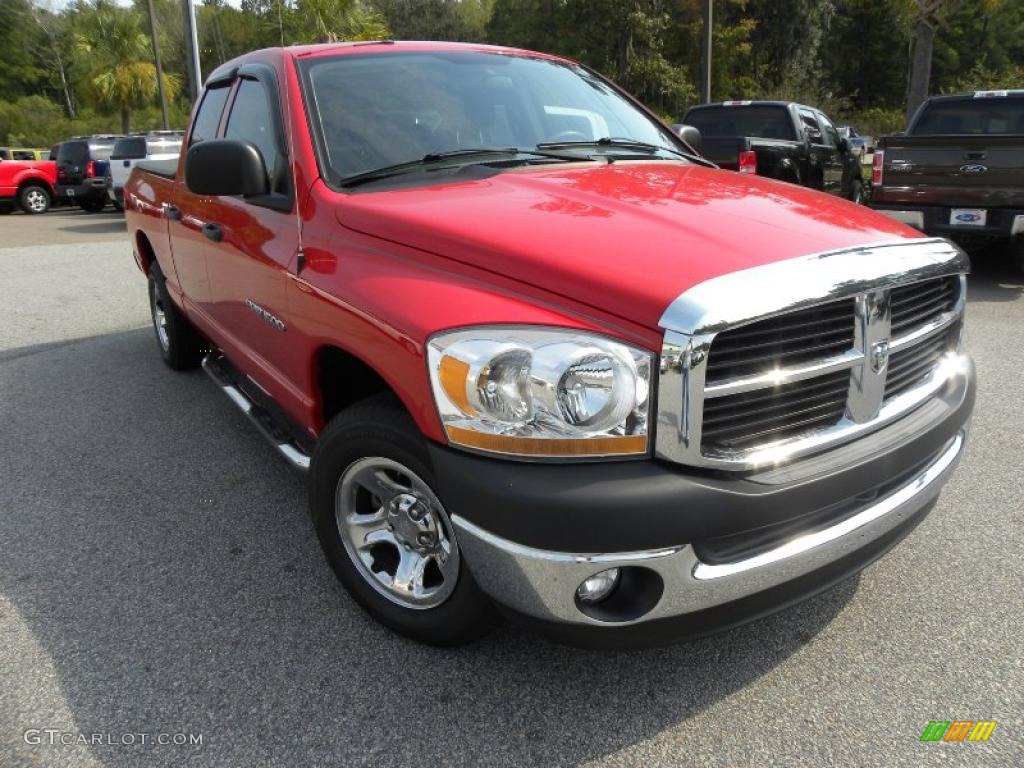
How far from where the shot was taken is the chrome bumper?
1.95 metres

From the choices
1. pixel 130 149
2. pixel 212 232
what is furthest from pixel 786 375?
pixel 130 149

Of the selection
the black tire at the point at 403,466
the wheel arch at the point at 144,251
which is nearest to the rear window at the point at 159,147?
the wheel arch at the point at 144,251

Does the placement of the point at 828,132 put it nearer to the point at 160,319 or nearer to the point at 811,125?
the point at 811,125

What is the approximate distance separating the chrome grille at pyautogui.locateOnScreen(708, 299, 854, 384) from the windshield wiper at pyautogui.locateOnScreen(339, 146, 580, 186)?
1.35 m

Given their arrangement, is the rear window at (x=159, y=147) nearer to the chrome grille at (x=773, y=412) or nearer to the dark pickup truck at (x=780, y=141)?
the dark pickup truck at (x=780, y=141)

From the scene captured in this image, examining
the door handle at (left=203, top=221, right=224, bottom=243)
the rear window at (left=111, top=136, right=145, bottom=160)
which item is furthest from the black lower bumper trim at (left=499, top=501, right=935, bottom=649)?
the rear window at (left=111, top=136, right=145, bottom=160)

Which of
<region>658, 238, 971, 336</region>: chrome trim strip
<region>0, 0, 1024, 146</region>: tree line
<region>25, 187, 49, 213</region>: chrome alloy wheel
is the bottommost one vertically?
<region>25, 187, 49, 213</region>: chrome alloy wheel

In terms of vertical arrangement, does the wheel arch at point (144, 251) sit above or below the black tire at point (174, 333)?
above

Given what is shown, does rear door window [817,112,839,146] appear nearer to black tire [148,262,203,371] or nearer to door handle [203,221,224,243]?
black tire [148,262,203,371]

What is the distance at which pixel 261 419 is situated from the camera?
359cm

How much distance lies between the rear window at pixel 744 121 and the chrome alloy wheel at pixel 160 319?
7799mm

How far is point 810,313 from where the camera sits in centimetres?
210

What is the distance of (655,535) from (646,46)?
3806 centimetres

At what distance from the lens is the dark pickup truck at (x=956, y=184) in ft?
23.9
